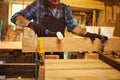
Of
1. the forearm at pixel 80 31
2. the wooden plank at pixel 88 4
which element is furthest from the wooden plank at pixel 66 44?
the wooden plank at pixel 88 4

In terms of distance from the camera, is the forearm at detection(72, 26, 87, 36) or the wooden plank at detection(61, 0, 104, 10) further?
the wooden plank at detection(61, 0, 104, 10)

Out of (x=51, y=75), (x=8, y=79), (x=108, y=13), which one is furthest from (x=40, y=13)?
(x=108, y=13)

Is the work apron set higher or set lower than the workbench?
higher

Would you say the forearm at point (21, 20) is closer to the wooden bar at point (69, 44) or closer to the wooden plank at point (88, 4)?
the wooden bar at point (69, 44)

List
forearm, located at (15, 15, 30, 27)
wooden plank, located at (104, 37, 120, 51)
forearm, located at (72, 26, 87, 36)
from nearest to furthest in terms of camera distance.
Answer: wooden plank, located at (104, 37, 120, 51), forearm, located at (72, 26, 87, 36), forearm, located at (15, 15, 30, 27)

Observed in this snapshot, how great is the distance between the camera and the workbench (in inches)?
41.3

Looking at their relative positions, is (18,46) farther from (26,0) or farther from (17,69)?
(26,0)

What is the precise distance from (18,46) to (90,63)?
2.26m

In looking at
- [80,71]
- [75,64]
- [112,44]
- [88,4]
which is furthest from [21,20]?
[88,4]

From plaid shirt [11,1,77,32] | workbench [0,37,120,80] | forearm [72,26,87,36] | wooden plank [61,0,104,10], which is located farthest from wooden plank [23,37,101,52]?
wooden plank [61,0,104,10]

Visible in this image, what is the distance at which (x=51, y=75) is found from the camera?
106 cm

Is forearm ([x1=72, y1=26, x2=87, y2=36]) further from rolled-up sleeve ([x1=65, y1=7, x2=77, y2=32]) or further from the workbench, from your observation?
the workbench

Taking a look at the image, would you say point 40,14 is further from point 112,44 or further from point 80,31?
point 112,44

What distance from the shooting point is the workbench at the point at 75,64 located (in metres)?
1.05
